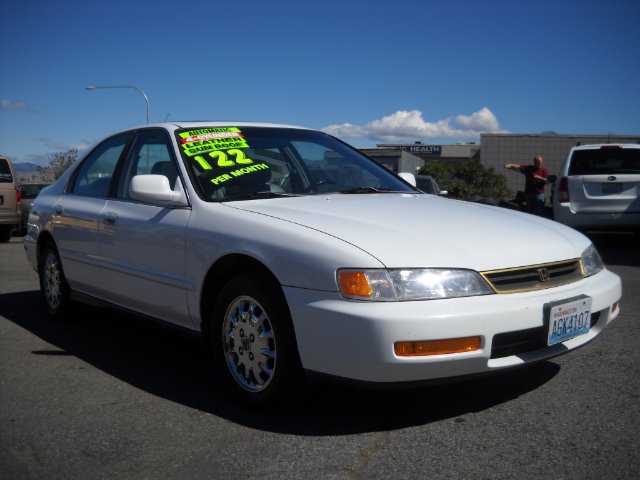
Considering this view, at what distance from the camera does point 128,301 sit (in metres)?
4.52

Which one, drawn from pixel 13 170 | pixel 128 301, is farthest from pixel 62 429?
pixel 13 170

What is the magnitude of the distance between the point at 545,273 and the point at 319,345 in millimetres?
1139

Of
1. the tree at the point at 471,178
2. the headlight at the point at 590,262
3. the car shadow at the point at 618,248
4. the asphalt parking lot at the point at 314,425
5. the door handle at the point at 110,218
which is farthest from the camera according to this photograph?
the tree at the point at 471,178

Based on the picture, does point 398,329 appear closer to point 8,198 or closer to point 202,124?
point 202,124

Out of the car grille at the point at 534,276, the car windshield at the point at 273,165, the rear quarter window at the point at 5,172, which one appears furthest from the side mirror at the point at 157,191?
the rear quarter window at the point at 5,172

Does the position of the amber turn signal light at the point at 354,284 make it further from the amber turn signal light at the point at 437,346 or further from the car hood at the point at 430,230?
the amber turn signal light at the point at 437,346

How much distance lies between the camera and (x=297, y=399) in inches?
133

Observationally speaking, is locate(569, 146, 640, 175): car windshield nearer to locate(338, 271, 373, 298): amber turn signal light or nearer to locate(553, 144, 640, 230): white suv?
locate(553, 144, 640, 230): white suv

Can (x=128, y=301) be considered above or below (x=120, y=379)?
above

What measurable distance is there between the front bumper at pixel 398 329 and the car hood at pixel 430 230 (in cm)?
20

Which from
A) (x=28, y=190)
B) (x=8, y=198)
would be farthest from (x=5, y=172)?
(x=28, y=190)

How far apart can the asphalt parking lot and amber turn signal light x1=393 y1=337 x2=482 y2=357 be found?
41cm

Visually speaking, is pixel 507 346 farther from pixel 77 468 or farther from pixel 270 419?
pixel 77 468

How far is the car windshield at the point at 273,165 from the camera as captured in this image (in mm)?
4105
